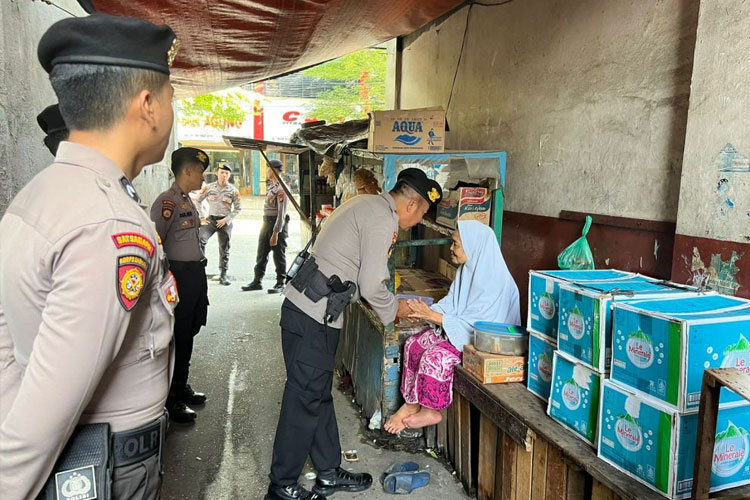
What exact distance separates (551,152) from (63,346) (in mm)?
3346

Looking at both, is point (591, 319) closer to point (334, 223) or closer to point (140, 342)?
point (334, 223)

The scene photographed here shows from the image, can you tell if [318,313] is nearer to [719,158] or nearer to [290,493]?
[290,493]

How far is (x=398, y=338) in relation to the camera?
144 inches

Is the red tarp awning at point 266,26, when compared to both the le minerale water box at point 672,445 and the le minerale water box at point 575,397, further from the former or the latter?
the le minerale water box at point 672,445

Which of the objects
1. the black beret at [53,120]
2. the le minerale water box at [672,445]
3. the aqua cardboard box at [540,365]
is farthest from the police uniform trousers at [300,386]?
the le minerale water box at [672,445]

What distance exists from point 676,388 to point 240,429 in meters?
3.12

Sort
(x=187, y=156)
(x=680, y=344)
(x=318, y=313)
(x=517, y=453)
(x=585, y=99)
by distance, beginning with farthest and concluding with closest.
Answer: (x=187, y=156) < (x=585, y=99) < (x=318, y=313) < (x=517, y=453) < (x=680, y=344)

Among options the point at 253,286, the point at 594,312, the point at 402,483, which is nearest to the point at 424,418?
the point at 402,483

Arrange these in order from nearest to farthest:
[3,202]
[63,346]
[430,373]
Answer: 1. [63,346]
2. [3,202]
3. [430,373]

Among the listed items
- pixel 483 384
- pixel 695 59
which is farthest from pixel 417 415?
pixel 695 59

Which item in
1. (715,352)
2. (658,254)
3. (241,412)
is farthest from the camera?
(241,412)

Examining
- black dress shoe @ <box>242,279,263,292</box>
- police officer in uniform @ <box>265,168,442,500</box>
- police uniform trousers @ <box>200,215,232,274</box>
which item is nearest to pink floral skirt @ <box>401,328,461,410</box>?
police officer in uniform @ <box>265,168,442,500</box>

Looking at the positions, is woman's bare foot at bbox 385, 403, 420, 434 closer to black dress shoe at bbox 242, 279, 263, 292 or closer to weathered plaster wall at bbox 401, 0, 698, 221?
weathered plaster wall at bbox 401, 0, 698, 221

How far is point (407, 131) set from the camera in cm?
383
